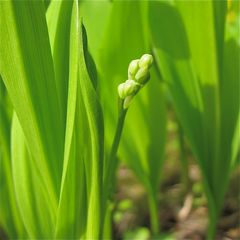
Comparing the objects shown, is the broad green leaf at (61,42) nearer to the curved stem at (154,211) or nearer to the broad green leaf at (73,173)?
the broad green leaf at (73,173)

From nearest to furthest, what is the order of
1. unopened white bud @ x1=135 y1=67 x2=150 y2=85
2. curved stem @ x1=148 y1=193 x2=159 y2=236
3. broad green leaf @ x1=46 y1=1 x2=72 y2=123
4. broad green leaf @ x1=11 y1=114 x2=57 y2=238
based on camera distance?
unopened white bud @ x1=135 y1=67 x2=150 y2=85, broad green leaf @ x1=46 y1=1 x2=72 y2=123, broad green leaf @ x1=11 y1=114 x2=57 y2=238, curved stem @ x1=148 y1=193 x2=159 y2=236

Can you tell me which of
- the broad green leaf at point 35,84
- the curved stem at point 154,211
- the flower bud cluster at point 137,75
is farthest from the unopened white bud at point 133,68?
the curved stem at point 154,211

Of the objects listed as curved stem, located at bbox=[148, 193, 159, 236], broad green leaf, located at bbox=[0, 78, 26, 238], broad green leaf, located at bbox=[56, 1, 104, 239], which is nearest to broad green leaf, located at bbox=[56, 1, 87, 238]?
broad green leaf, located at bbox=[56, 1, 104, 239]

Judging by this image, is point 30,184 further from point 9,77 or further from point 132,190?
point 132,190

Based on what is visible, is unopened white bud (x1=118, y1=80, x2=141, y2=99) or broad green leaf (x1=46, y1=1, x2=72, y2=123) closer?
unopened white bud (x1=118, y1=80, x2=141, y2=99)

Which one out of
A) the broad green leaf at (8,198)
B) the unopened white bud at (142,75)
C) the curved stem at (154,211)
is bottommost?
the curved stem at (154,211)

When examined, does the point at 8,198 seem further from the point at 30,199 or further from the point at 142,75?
the point at 142,75

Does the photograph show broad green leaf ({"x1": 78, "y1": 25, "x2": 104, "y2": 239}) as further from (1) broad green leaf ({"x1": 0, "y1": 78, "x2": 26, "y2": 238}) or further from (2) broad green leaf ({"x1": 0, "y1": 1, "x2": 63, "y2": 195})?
(1) broad green leaf ({"x1": 0, "y1": 78, "x2": 26, "y2": 238})

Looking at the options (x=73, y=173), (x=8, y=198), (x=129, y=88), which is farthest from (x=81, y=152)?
(x=8, y=198)
